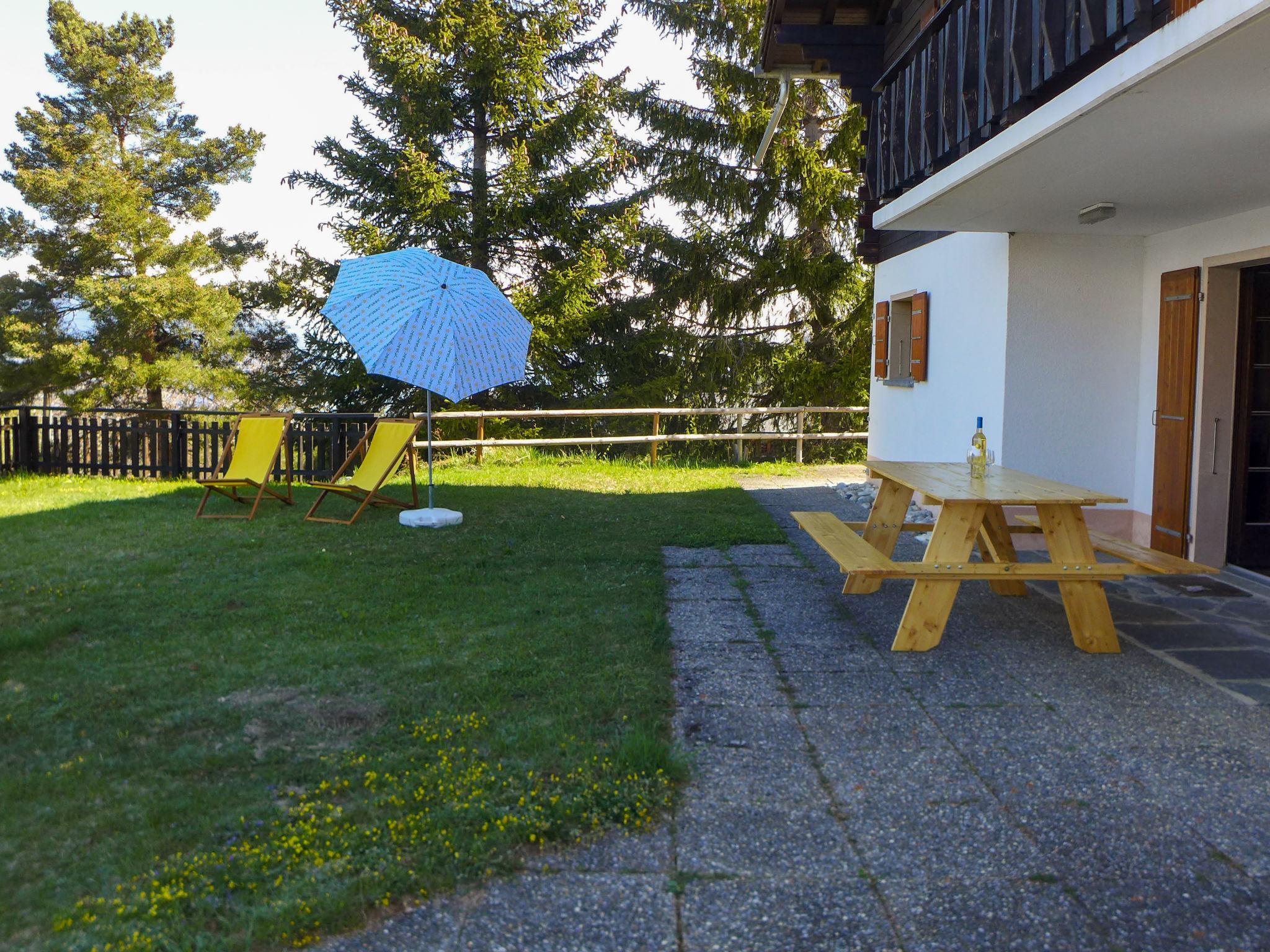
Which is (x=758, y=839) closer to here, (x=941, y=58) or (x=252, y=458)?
(x=941, y=58)

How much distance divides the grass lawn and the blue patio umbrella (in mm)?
1118

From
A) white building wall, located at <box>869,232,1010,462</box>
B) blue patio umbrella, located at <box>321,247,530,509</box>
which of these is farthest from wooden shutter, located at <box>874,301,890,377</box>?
blue patio umbrella, located at <box>321,247,530,509</box>

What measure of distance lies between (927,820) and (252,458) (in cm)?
686

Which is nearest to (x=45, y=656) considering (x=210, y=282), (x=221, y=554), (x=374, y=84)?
(x=221, y=554)

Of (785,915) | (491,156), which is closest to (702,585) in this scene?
(785,915)

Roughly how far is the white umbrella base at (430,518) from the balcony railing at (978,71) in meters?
3.78

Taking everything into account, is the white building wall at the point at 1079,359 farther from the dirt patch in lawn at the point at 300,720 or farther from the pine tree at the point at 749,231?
the pine tree at the point at 749,231

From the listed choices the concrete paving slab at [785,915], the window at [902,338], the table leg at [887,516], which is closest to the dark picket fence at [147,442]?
the window at [902,338]

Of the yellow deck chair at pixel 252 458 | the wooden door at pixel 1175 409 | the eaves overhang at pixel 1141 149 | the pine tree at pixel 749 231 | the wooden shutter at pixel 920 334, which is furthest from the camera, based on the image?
the pine tree at pixel 749 231

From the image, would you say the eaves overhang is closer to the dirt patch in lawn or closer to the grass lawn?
the grass lawn

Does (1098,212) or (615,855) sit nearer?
(615,855)

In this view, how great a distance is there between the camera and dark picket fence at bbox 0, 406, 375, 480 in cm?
1014

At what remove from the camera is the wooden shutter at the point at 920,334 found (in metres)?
8.55

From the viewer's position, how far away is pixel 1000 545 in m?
5.39
